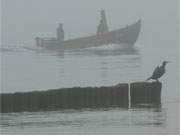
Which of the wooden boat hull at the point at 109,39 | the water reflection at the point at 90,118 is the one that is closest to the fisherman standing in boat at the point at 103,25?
the wooden boat hull at the point at 109,39

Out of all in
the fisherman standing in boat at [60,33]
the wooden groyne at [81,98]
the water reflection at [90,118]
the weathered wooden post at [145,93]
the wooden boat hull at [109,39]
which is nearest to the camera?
the water reflection at [90,118]

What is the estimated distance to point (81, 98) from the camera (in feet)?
31.8

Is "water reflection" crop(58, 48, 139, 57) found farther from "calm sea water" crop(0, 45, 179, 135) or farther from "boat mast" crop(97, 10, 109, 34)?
"boat mast" crop(97, 10, 109, 34)

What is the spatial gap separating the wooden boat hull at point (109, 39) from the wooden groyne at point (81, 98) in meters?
2.09

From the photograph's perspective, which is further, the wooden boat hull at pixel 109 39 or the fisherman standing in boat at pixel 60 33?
the wooden boat hull at pixel 109 39

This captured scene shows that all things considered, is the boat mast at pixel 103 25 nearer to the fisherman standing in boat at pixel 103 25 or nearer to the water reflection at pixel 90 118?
the fisherman standing in boat at pixel 103 25

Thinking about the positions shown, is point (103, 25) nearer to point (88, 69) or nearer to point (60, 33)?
point (60, 33)

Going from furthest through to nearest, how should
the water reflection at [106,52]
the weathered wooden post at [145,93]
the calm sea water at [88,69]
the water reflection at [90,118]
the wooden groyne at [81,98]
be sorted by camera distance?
the water reflection at [106,52] → the calm sea water at [88,69] → the weathered wooden post at [145,93] → the wooden groyne at [81,98] → the water reflection at [90,118]

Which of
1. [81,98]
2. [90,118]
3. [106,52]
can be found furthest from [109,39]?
[90,118]

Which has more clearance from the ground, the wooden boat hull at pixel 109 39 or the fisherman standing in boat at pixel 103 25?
the fisherman standing in boat at pixel 103 25

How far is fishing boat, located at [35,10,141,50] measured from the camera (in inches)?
466

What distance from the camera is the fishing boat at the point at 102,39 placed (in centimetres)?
1183

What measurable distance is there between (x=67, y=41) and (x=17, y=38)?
955 millimetres

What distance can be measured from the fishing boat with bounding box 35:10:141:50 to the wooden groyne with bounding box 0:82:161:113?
6.81 ft
